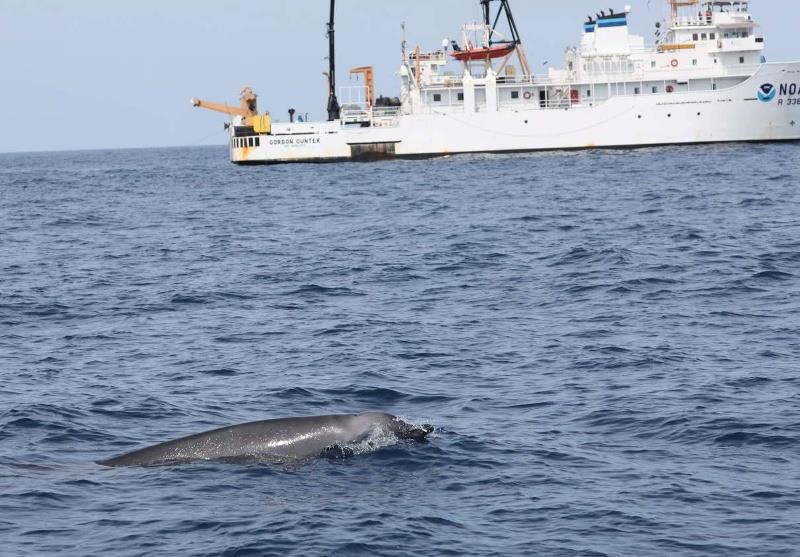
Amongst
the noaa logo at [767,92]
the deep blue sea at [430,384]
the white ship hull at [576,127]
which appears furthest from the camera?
the white ship hull at [576,127]

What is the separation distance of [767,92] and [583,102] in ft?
39.1

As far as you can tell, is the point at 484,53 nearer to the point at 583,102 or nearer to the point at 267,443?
the point at 583,102

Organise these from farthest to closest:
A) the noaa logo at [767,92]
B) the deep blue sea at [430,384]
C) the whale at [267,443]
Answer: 1. the noaa logo at [767,92]
2. the whale at [267,443]
3. the deep blue sea at [430,384]

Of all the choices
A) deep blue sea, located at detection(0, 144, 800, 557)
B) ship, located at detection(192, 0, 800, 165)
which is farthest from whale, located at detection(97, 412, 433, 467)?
ship, located at detection(192, 0, 800, 165)

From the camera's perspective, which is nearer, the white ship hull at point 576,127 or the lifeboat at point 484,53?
the white ship hull at point 576,127

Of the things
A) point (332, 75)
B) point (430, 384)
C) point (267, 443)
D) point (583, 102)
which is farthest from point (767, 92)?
point (267, 443)

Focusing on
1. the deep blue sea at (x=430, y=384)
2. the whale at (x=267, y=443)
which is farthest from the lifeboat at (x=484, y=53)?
the whale at (x=267, y=443)

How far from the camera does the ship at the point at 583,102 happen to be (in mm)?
74562

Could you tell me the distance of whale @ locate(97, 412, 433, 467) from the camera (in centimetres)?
1223

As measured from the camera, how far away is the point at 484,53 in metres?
82.2

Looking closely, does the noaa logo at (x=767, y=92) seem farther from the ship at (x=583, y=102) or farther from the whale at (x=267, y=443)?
the whale at (x=267, y=443)

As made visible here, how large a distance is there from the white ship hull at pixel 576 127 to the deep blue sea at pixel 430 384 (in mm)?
39851

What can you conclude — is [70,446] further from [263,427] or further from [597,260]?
[597,260]

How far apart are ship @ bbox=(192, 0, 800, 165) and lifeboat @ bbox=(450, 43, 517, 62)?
0.32ft
